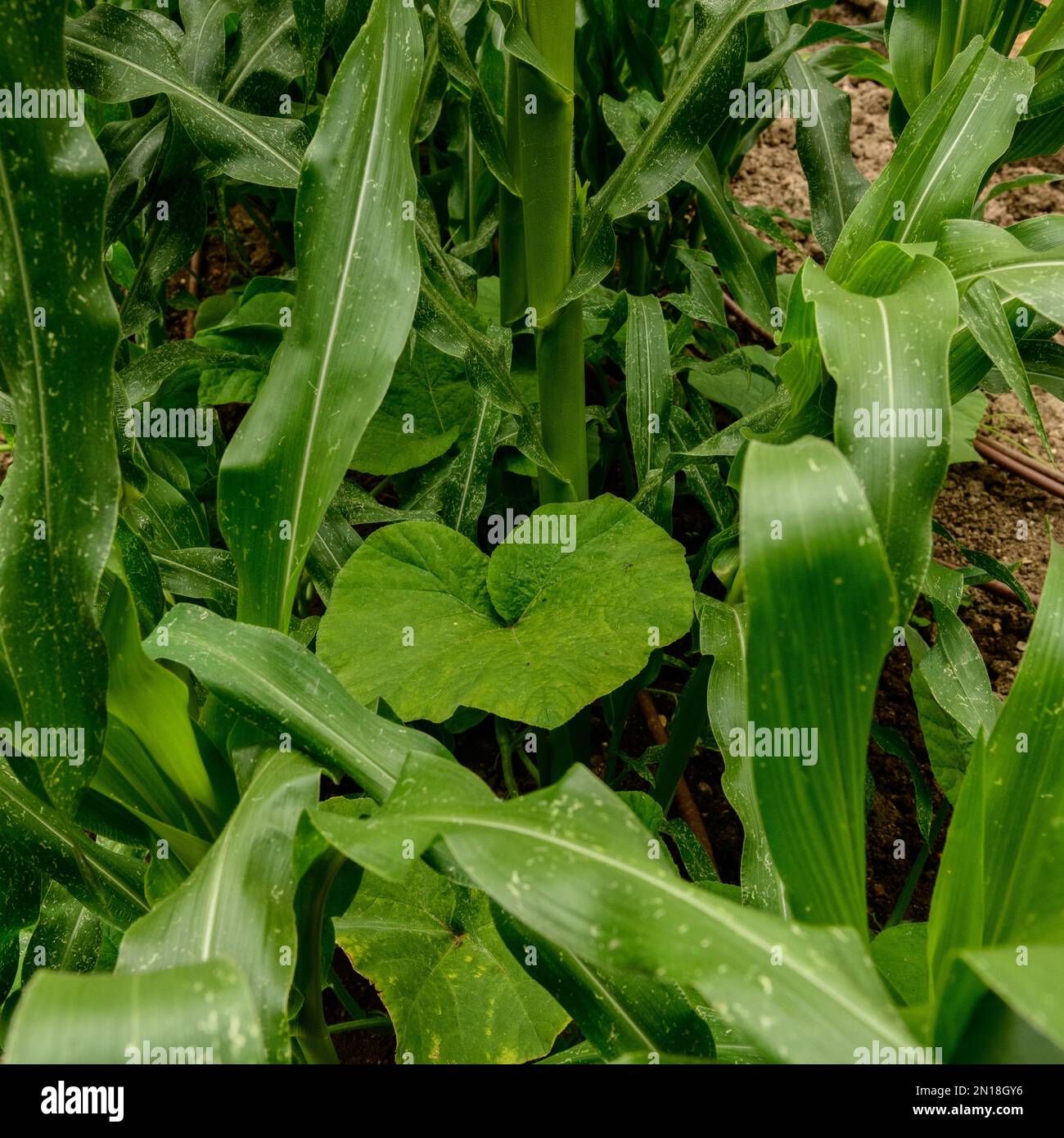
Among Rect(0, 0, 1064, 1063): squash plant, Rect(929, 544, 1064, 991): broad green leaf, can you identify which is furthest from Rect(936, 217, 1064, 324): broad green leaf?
Rect(929, 544, 1064, 991): broad green leaf

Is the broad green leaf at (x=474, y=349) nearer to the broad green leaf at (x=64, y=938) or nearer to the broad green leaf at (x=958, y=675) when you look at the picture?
the broad green leaf at (x=958, y=675)

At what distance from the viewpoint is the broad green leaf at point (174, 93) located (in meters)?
0.79

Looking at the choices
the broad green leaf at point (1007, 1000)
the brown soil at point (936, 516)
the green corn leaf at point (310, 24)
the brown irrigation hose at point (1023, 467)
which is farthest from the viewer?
the brown irrigation hose at point (1023, 467)

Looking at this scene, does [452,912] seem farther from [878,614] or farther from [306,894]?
[878,614]

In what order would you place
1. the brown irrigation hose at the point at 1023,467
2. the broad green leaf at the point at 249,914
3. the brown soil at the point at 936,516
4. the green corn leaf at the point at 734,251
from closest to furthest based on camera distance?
1. the broad green leaf at the point at 249,914
2. the green corn leaf at the point at 734,251
3. the brown soil at the point at 936,516
4. the brown irrigation hose at the point at 1023,467

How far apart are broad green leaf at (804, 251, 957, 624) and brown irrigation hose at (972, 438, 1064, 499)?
1.01 meters

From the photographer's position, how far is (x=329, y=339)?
1.98 ft

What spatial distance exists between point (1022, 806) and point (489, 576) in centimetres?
51

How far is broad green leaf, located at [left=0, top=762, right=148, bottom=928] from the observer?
0.58 meters

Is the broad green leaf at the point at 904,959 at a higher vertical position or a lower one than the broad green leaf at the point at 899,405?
lower

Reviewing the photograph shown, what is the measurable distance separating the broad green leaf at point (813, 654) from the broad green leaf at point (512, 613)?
0.30 m

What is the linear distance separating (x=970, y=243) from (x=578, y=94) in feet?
2.62

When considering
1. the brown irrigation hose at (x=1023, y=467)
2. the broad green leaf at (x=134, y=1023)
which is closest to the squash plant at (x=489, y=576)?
the broad green leaf at (x=134, y=1023)
